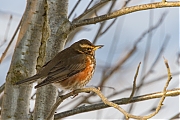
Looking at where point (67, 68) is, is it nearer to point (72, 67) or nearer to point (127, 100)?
point (72, 67)

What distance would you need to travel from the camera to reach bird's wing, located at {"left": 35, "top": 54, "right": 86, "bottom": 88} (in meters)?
4.19

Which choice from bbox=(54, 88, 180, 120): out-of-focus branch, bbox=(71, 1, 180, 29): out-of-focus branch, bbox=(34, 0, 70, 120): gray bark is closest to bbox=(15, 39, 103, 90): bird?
bbox=(34, 0, 70, 120): gray bark

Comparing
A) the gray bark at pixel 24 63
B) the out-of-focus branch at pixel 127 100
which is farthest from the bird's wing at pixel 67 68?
the out-of-focus branch at pixel 127 100

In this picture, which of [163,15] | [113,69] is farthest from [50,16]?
[163,15]

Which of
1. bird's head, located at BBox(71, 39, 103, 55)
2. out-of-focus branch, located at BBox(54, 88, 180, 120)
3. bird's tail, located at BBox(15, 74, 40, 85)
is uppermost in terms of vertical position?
bird's head, located at BBox(71, 39, 103, 55)

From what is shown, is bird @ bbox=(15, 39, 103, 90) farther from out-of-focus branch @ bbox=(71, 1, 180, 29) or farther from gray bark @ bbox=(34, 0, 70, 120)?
out-of-focus branch @ bbox=(71, 1, 180, 29)

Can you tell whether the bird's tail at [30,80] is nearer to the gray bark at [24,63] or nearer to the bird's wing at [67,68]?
the gray bark at [24,63]

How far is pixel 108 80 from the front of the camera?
518cm

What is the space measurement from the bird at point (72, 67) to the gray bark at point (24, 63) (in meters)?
0.21

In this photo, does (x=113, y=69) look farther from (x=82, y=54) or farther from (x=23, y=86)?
(x=23, y=86)

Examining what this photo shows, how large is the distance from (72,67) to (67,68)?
0.06 meters

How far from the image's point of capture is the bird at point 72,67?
4004 mm

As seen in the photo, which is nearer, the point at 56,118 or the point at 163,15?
the point at 56,118

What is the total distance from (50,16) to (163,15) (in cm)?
198
